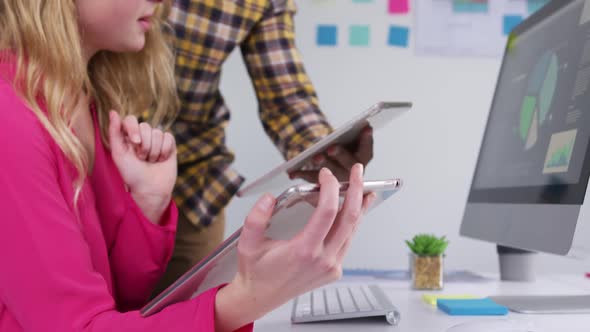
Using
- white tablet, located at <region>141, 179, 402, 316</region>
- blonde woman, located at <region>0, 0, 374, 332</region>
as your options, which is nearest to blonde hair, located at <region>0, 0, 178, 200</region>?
blonde woman, located at <region>0, 0, 374, 332</region>

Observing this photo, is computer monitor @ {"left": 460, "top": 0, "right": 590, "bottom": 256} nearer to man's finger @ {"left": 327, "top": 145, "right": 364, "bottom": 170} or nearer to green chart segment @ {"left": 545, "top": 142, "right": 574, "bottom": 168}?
green chart segment @ {"left": 545, "top": 142, "right": 574, "bottom": 168}

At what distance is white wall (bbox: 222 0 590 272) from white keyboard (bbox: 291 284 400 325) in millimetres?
1183

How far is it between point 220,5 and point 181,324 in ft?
2.98

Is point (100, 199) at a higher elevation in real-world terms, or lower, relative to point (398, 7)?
lower

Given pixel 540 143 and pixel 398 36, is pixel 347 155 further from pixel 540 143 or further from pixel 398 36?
pixel 398 36

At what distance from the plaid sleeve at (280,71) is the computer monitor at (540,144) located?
1.43 feet

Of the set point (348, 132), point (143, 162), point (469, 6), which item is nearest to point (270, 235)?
point (348, 132)

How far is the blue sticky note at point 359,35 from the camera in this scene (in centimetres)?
202

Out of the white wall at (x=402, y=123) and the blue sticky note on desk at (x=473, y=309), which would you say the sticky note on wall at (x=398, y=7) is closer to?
the white wall at (x=402, y=123)

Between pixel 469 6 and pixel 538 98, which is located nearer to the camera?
pixel 538 98

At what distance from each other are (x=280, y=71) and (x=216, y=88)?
15cm

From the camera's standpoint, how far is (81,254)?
56cm

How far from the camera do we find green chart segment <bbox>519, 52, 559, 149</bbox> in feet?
2.65

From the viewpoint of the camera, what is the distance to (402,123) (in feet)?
6.66
